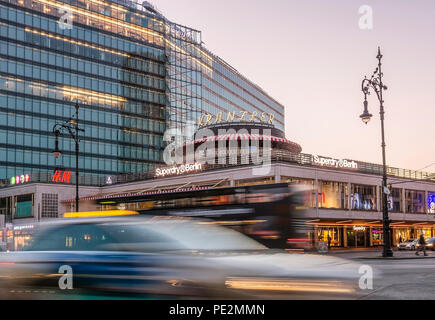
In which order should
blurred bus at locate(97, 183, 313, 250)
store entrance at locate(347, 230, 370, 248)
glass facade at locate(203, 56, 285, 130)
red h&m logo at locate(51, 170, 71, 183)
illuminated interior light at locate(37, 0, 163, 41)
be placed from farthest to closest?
1. glass facade at locate(203, 56, 285, 130)
2. illuminated interior light at locate(37, 0, 163, 41)
3. red h&m logo at locate(51, 170, 71, 183)
4. store entrance at locate(347, 230, 370, 248)
5. blurred bus at locate(97, 183, 313, 250)

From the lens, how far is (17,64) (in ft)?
281

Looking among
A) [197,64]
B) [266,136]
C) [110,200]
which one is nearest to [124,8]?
[197,64]

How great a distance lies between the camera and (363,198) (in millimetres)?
52531

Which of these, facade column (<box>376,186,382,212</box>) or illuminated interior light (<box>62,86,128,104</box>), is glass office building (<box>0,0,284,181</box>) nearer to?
illuminated interior light (<box>62,86,128,104</box>)

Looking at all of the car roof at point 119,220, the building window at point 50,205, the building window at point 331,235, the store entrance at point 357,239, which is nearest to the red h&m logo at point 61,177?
the building window at point 50,205

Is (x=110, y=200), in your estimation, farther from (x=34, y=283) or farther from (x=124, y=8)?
(x=124, y=8)

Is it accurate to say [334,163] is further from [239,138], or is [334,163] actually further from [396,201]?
[396,201]

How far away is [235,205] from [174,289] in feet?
34.5

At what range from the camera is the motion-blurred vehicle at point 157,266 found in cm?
812

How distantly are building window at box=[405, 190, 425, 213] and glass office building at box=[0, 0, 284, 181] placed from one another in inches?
2133

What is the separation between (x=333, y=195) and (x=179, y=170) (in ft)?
46.6

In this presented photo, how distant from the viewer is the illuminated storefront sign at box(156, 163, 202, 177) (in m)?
49.3

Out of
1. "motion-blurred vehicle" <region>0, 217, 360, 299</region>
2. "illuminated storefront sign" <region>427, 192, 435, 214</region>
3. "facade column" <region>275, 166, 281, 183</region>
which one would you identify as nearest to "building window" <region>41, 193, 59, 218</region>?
"facade column" <region>275, 166, 281, 183</region>
